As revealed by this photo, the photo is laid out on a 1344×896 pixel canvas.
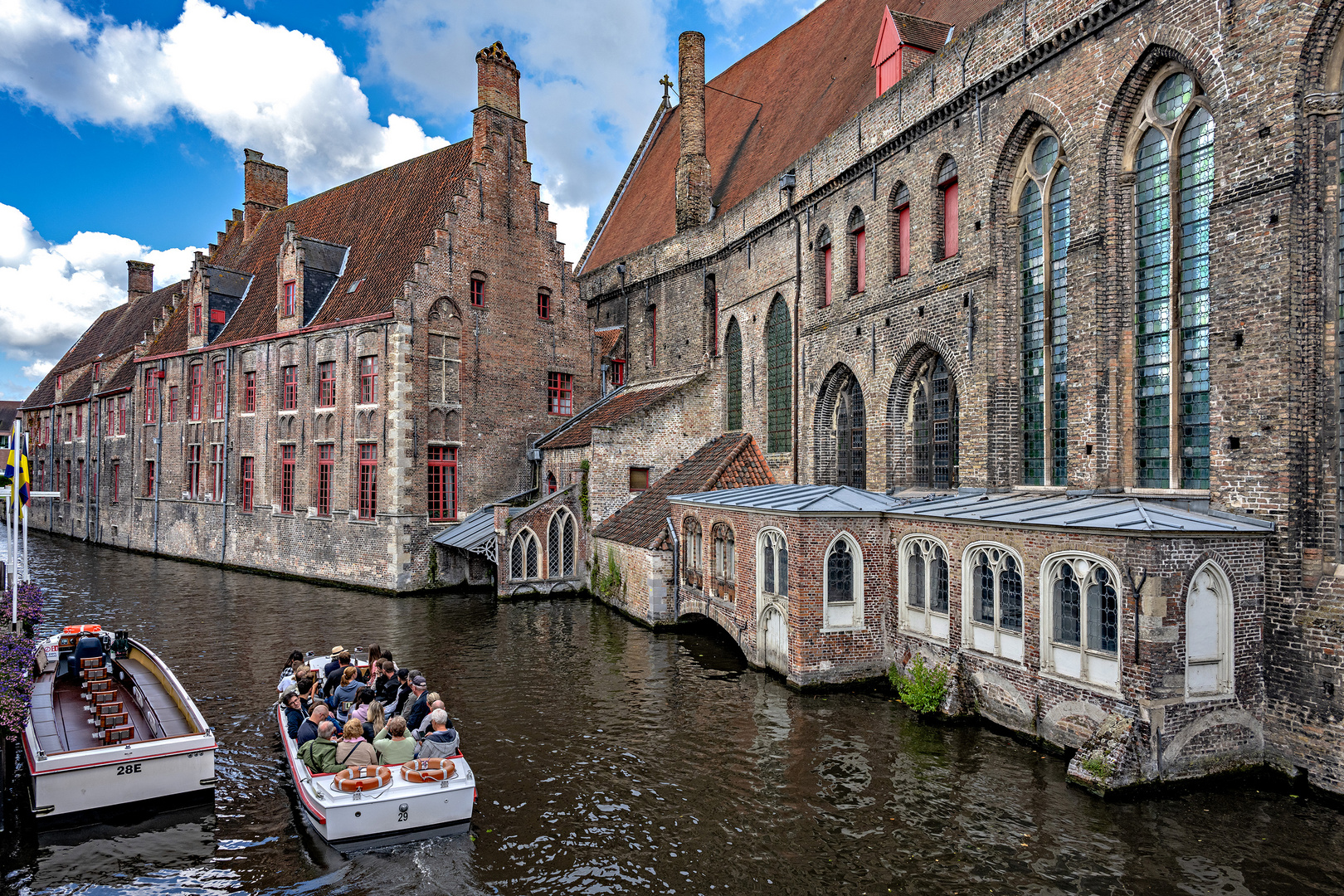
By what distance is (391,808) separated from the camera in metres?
7.87

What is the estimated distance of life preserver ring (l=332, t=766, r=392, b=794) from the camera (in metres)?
7.87

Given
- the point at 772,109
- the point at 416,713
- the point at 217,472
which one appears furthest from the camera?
the point at 217,472

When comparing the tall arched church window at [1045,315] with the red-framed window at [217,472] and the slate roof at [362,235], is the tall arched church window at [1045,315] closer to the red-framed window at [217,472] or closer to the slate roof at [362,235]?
the slate roof at [362,235]

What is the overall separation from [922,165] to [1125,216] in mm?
4644

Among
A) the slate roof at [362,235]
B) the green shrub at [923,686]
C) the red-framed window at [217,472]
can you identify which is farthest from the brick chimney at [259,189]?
the green shrub at [923,686]

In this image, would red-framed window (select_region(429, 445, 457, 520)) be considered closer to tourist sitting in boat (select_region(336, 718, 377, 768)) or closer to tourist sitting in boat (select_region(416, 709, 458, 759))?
tourist sitting in boat (select_region(416, 709, 458, 759))

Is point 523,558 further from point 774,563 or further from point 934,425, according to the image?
point 934,425

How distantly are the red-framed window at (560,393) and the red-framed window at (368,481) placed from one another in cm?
560

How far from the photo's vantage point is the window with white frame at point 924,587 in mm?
11594

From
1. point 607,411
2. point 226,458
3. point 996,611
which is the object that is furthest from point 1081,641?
point 226,458

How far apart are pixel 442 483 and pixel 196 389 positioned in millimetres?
12893

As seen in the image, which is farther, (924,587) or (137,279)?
(137,279)

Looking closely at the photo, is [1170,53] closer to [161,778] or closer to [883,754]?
[883,754]

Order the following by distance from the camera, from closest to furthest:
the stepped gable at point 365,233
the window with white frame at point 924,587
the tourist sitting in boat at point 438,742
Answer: the tourist sitting in boat at point 438,742
the window with white frame at point 924,587
the stepped gable at point 365,233
